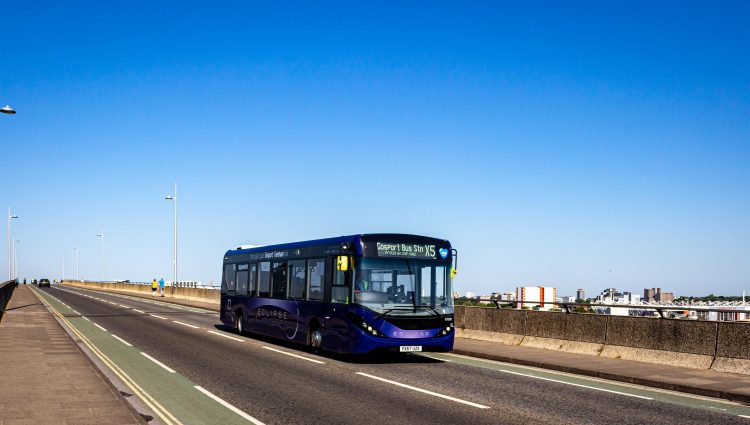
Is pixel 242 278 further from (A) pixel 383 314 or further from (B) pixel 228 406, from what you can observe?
(B) pixel 228 406

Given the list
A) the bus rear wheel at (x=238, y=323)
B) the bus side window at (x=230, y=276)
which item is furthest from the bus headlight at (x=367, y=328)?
the bus side window at (x=230, y=276)

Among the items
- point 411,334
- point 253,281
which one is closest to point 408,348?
point 411,334

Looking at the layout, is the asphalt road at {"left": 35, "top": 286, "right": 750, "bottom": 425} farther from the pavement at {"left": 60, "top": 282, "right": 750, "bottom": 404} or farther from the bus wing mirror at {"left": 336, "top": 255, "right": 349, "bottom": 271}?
the bus wing mirror at {"left": 336, "top": 255, "right": 349, "bottom": 271}

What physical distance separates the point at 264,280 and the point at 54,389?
1150cm

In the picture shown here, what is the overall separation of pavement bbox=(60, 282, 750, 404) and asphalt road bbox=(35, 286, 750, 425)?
52 cm

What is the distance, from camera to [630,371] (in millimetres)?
14758

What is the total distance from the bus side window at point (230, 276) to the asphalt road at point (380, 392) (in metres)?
6.50

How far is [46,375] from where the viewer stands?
43.2 feet

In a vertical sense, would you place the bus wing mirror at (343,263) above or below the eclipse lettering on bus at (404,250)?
below

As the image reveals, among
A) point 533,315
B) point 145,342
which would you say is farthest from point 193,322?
point 533,315

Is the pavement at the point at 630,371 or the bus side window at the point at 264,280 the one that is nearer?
the pavement at the point at 630,371

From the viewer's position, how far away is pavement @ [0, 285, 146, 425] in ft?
30.3

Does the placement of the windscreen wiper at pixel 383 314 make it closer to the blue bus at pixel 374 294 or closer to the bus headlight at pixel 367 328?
the blue bus at pixel 374 294

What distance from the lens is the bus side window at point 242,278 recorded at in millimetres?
24781
